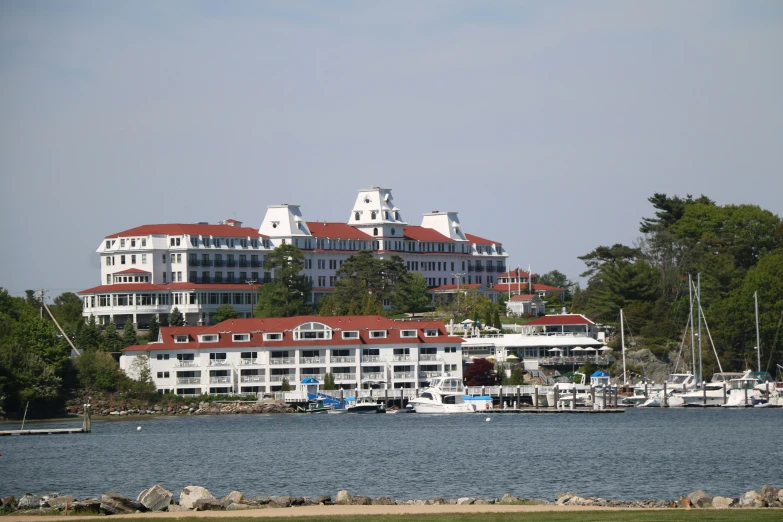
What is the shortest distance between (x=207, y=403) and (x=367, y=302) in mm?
25367

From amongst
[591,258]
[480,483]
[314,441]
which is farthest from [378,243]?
[480,483]

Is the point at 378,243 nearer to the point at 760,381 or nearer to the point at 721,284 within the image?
the point at 721,284

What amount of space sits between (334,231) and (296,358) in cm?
5366

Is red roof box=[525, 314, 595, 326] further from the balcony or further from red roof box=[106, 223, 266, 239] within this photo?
red roof box=[106, 223, 266, 239]

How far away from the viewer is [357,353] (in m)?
102

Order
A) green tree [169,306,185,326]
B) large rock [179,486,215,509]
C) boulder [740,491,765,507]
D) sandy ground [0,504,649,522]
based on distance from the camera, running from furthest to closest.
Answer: green tree [169,306,185,326], large rock [179,486,215,509], boulder [740,491,765,507], sandy ground [0,504,649,522]

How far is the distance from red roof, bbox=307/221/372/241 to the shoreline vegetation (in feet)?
373

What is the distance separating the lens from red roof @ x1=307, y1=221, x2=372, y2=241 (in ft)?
498

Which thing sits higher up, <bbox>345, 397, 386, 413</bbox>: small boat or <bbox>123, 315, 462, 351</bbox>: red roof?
<bbox>123, 315, 462, 351</bbox>: red roof

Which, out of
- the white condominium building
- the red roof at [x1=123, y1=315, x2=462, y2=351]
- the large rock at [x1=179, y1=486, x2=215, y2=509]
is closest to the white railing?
the white condominium building

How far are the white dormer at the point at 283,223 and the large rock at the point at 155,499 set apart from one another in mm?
110324

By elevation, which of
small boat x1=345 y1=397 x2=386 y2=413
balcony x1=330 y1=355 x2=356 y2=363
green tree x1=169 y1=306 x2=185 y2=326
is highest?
green tree x1=169 y1=306 x2=185 y2=326

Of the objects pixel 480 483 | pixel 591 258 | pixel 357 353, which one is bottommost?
pixel 480 483

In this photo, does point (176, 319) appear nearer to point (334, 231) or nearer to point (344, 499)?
point (334, 231)
